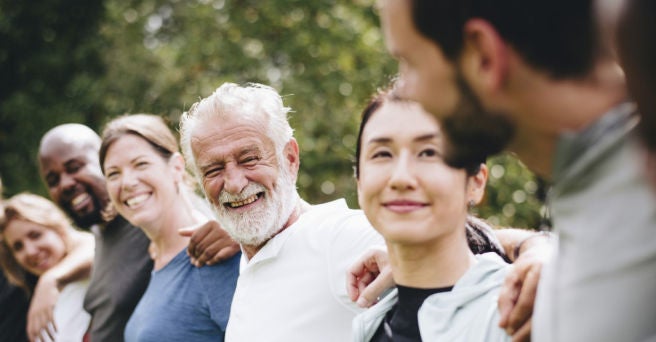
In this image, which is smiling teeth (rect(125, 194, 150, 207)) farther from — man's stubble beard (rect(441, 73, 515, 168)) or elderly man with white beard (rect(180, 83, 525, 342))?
man's stubble beard (rect(441, 73, 515, 168))

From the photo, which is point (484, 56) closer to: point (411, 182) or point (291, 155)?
point (411, 182)

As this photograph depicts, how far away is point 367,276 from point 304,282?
32cm

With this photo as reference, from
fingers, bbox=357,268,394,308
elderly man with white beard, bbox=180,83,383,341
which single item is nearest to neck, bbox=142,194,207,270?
elderly man with white beard, bbox=180,83,383,341

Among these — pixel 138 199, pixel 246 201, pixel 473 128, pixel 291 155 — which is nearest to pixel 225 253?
pixel 246 201

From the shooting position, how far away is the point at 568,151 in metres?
1.12

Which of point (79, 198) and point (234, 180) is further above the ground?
point (234, 180)

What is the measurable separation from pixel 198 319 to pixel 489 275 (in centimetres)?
138

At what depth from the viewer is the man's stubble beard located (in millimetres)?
1213

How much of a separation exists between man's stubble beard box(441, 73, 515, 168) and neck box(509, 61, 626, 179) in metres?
0.03

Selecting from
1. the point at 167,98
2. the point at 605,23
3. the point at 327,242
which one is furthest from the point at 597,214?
the point at 167,98

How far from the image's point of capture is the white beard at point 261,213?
2641 mm

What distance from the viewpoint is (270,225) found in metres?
2.64

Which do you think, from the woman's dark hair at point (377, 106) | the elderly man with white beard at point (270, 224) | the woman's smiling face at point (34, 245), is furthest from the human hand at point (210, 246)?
the woman's smiling face at point (34, 245)

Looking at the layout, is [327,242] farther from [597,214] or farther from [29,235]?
[29,235]
